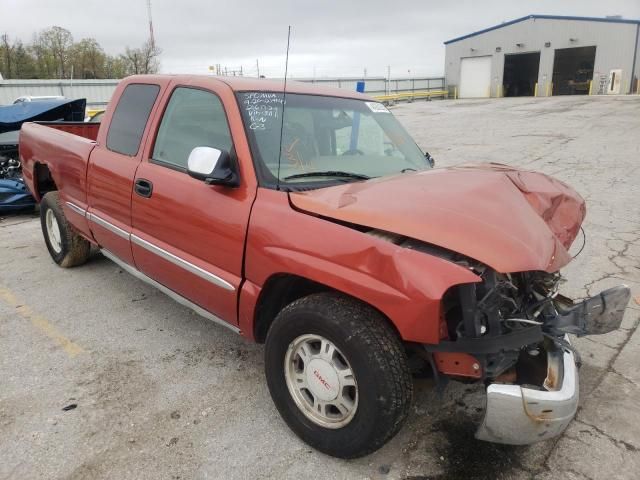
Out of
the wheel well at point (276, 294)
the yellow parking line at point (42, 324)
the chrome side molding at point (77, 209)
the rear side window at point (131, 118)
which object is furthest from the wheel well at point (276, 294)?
the chrome side molding at point (77, 209)

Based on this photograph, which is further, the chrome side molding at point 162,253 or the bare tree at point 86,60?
the bare tree at point 86,60

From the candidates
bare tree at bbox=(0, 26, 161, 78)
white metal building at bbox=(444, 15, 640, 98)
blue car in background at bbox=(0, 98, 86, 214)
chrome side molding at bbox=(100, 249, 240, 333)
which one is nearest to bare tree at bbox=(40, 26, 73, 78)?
bare tree at bbox=(0, 26, 161, 78)

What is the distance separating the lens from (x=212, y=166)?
2.62 metres

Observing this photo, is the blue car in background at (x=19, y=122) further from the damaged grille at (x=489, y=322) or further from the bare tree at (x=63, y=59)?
the bare tree at (x=63, y=59)

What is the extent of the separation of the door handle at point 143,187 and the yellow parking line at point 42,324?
1193 mm

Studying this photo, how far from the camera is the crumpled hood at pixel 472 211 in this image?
2.14 m

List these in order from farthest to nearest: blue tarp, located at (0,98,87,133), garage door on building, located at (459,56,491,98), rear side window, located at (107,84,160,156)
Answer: garage door on building, located at (459,56,491,98)
blue tarp, located at (0,98,87,133)
rear side window, located at (107,84,160,156)

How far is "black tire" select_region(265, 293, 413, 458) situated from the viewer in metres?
2.16

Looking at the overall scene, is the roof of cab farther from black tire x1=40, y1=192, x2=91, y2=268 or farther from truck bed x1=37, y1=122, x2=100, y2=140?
truck bed x1=37, y1=122, x2=100, y2=140

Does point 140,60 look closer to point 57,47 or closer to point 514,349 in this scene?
point 57,47

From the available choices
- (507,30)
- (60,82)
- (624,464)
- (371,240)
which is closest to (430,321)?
(371,240)

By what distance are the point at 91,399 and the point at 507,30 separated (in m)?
44.2

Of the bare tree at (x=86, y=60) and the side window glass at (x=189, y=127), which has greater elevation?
the bare tree at (x=86, y=60)

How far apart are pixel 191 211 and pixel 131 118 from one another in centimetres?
132
